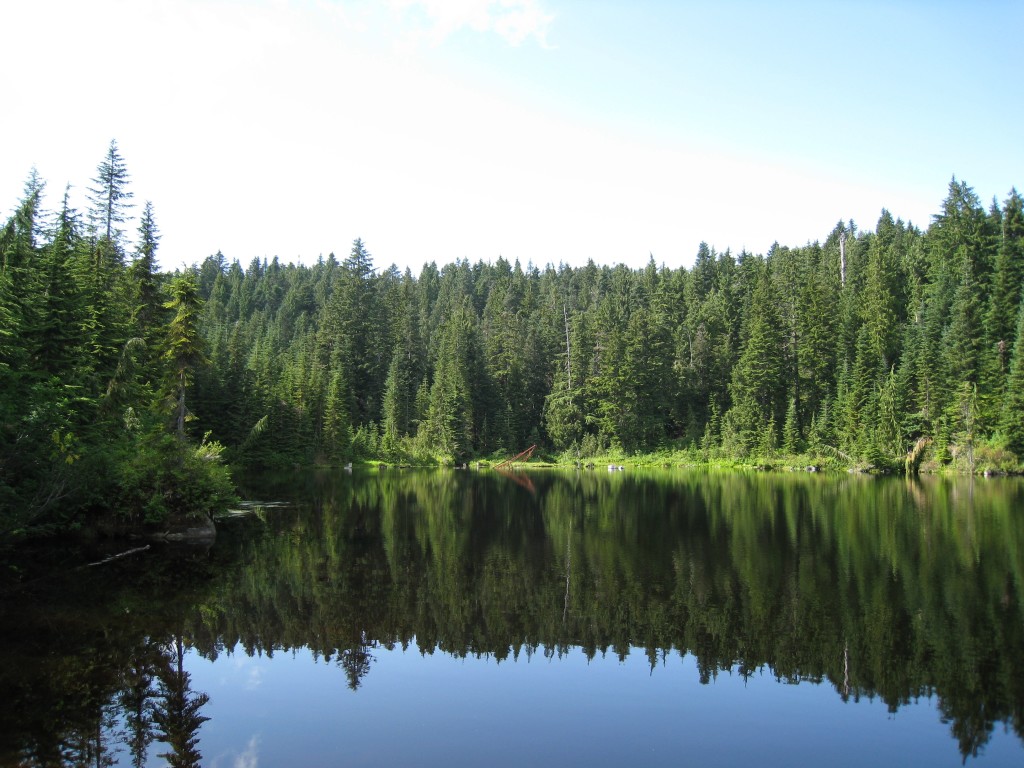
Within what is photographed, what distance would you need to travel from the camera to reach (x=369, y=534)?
27.4 metres

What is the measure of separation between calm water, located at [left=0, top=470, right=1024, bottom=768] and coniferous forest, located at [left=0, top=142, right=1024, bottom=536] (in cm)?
591

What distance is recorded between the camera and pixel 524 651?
46.1 feet

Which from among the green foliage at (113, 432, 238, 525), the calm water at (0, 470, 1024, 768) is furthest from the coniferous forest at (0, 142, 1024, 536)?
the calm water at (0, 470, 1024, 768)

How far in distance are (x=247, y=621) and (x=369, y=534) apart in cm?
1171

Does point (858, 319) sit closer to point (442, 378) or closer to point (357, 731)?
point (442, 378)

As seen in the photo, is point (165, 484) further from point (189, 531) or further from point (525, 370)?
point (525, 370)

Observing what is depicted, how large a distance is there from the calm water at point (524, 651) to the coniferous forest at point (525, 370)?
5.91 m

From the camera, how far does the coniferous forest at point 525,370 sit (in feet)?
80.6

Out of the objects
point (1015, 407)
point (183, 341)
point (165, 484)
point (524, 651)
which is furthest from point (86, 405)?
point (1015, 407)

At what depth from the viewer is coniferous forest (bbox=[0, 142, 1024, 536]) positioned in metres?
24.6

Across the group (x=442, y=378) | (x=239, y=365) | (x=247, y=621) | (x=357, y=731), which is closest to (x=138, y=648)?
(x=247, y=621)

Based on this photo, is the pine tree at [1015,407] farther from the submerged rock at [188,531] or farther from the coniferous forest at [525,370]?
the submerged rock at [188,531]

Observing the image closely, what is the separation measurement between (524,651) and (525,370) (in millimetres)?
80518

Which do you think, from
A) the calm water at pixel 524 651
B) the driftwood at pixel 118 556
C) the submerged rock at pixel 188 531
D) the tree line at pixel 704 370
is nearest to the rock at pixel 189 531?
the submerged rock at pixel 188 531
